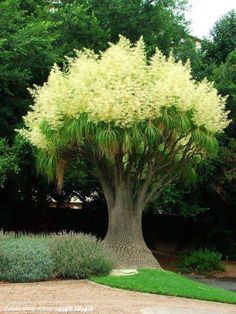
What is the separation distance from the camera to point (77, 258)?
13977mm

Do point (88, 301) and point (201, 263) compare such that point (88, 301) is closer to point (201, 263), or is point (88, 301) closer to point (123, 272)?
point (123, 272)

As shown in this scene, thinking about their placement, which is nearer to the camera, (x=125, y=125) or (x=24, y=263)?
(x=24, y=263)

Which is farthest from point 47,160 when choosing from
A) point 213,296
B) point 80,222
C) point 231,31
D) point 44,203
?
point 231,31

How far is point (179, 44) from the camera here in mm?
26141

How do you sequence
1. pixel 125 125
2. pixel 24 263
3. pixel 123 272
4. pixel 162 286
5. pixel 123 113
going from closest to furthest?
1. pixel 162 286
2. pixel 24 263
3. pixel 123 272
4. pixel 123 113
5. pixel 125 125

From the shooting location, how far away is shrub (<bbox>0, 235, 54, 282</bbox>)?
13484mm

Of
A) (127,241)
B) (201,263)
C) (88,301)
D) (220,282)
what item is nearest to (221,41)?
(201,263)

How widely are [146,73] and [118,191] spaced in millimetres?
3587

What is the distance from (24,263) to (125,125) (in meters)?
4.83

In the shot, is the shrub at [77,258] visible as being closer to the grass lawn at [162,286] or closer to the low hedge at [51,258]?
the low hedge at [51,258]

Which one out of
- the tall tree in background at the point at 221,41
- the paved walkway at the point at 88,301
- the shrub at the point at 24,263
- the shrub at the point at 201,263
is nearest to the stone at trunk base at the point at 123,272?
the paved walkway at the point at 88,301

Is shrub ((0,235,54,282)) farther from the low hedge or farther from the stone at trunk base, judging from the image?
the stone at trunk base

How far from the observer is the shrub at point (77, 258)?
1395 centimetres

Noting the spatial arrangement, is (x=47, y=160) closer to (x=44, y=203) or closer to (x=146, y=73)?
(x=146, y=73)
